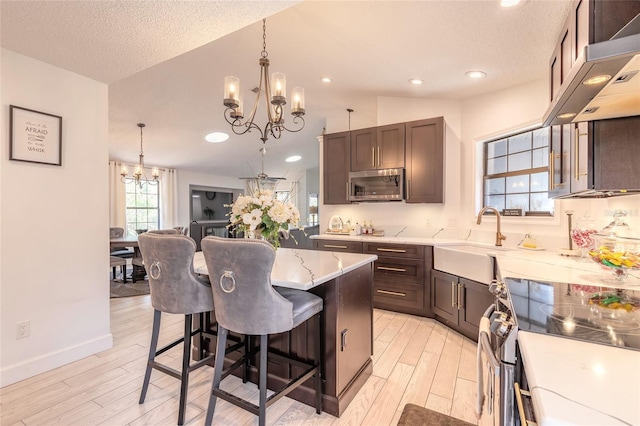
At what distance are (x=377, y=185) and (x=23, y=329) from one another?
374 centimetres

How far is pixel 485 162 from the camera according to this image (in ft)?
11.9

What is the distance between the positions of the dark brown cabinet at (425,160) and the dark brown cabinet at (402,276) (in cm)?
71

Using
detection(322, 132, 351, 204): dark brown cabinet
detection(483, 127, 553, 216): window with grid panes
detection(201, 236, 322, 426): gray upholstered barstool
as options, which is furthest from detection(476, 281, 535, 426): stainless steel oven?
detection(322, 132, 351, 204): dark brown cabinet

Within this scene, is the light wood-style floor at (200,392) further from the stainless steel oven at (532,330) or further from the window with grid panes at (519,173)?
the window with grid panes at (519,173)

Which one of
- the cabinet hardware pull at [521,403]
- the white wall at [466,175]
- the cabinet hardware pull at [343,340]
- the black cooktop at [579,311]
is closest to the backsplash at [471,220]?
the white wall at [466,175]

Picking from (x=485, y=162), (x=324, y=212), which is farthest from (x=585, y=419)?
(x=324, y=212)

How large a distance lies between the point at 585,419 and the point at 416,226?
3.74m

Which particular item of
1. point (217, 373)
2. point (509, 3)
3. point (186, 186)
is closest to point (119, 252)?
point (186, 186)

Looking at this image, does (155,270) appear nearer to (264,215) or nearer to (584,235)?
(264,215)

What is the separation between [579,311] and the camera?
3.26ft

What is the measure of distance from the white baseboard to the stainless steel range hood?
3.65 meters

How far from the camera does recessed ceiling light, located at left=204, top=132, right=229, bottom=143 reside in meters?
5.91

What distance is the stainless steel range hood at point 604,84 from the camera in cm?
89

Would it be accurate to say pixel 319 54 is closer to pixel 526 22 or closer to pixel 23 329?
pixel 526 22
